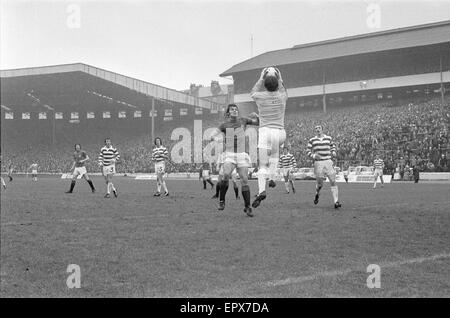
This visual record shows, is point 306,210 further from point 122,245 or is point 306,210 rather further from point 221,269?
point 221,269

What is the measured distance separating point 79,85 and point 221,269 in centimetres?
5062

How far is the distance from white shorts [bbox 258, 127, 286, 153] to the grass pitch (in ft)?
5.88

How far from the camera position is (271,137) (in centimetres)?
357

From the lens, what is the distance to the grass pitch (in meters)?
5.23

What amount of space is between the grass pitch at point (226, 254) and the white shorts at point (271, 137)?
179 centimetres

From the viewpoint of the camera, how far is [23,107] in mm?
64688

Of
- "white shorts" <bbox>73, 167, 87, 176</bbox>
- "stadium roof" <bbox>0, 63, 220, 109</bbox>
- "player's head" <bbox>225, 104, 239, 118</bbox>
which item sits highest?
"stadium roof" <bbox>0, 63, 220, 109</bbox>

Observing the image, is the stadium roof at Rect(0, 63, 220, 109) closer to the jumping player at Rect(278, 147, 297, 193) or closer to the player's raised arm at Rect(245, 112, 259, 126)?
the jumping player at Rect(278, 147, 297, 193)

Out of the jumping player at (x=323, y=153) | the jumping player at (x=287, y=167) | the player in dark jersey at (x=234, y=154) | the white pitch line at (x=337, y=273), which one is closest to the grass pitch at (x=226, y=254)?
the white pitch line at (x=337, y=273)

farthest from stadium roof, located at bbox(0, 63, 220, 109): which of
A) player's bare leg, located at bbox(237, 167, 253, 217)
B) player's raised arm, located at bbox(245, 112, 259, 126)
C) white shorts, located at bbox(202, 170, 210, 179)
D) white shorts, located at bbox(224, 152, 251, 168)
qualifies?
player's raised arm, located at bbox(245, 112, 259, 126)

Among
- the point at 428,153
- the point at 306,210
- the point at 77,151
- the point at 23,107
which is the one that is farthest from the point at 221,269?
the point at 23,107

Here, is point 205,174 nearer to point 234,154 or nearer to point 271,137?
point 234,154

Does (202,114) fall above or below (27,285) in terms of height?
above

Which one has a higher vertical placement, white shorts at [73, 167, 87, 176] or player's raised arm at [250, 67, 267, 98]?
player's raised arm at [250, 67, 267, 98]
